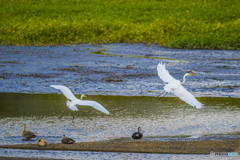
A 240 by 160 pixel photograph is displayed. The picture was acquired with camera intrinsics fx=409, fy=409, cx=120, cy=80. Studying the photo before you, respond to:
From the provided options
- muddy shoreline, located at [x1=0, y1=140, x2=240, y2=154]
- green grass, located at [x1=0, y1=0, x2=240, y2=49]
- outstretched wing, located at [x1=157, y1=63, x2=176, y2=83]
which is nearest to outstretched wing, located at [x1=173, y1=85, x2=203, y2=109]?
outstretched wing, located at [x1=157, y1=63, x2=176, y2=83]

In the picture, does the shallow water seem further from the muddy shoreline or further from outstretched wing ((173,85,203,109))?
the muddy shoreline

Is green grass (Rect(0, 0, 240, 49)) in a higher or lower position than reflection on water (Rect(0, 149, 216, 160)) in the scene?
higher

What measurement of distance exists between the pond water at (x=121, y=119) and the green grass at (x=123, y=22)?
12667 mm

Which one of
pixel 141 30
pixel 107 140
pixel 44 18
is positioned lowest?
pixel 107 140

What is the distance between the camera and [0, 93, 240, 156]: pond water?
24.1 feet

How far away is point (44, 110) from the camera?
927 cm

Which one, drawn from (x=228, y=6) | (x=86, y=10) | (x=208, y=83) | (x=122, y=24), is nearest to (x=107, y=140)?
(x=208, y=83)

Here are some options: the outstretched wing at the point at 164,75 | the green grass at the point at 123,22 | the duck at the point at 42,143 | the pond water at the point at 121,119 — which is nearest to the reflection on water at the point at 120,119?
the pond water at the point at 121,119

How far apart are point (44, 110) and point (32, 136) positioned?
2304mm

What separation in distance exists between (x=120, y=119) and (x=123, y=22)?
22870 millimetres

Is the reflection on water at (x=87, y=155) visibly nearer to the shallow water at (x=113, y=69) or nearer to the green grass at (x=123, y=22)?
the shallow water at (x=113, y=69)

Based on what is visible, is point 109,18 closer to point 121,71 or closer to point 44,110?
point 121,71

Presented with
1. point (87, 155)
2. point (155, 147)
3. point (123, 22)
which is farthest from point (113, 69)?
point (123, 22)

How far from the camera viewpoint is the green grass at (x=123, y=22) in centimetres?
2394
